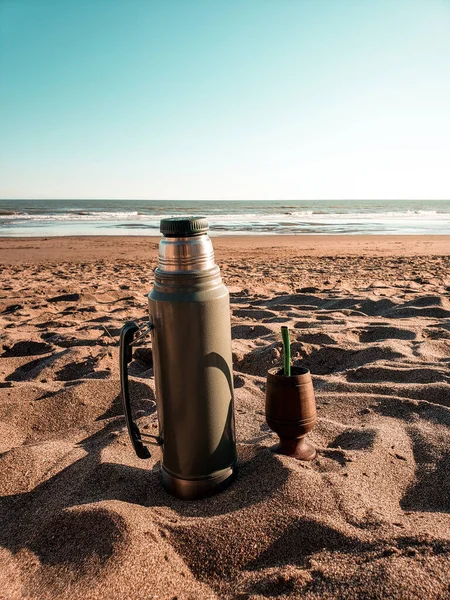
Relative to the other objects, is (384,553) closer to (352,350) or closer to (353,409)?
(353,409)

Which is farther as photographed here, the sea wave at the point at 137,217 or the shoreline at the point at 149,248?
the sea wave at the point at 137,217

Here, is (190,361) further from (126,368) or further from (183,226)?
(183,226)

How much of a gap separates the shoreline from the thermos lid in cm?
933

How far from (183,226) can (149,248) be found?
38.8ft

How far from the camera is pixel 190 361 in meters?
1.60

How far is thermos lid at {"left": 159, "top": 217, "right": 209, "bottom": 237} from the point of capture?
1.53 meters

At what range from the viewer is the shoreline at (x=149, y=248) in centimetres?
1109

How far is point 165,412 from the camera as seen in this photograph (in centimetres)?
167

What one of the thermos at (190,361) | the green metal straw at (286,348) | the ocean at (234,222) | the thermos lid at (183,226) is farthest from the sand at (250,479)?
the ocean at (234,222)

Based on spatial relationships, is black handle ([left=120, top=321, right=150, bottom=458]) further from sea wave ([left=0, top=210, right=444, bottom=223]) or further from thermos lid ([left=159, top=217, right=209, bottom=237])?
sea wave ([left=0, top=210, right=444, bottom=223])

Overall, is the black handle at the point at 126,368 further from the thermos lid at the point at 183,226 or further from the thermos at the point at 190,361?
the thermos lid at the point at 183,226

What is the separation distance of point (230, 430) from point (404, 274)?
638 cm

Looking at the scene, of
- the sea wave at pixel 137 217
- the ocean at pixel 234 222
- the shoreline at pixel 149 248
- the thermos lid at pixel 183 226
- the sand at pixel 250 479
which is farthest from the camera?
the sea wave at pixel 137 217

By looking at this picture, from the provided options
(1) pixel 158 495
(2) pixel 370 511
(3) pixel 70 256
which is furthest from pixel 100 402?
(3) pixel 70 256
